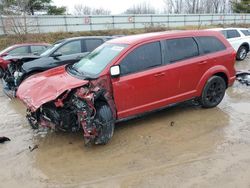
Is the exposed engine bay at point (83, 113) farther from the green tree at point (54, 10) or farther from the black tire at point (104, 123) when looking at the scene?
the green tree at point (54, 10)

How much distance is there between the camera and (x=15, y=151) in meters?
4.92

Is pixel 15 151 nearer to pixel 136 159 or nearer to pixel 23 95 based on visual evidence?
pixel 23 95

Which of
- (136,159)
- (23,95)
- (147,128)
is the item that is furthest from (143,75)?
(23,95)

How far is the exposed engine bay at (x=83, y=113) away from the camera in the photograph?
4652 mm

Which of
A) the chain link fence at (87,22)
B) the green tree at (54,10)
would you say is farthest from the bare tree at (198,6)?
the green tree at (54,10)

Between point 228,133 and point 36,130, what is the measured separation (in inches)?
143

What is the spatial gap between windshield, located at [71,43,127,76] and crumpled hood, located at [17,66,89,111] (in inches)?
A: 13.3

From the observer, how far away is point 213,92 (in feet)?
21.6

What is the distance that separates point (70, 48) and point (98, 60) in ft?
13.5

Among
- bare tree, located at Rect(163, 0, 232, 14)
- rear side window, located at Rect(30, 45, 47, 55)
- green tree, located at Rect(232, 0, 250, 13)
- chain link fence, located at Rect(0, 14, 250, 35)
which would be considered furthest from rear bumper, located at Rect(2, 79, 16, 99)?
bare tree, located at Rect(163, 0, 232, 14)

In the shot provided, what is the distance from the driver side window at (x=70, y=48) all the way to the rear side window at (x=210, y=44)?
4.55 meters

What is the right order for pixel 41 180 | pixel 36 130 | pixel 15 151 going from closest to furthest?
pixel 41 180 < pixel 15 151 < pixel 36 130

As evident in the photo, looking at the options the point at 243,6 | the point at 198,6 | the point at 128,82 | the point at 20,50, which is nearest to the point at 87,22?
the point at 20,50

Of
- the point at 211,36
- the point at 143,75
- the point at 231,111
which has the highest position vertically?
the point at 211,36
